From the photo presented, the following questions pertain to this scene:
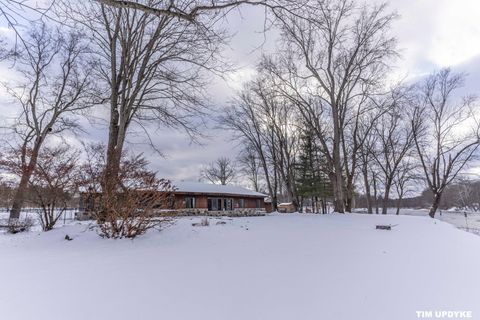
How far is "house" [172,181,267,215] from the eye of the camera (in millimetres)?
24547

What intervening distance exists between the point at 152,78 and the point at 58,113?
1011cm

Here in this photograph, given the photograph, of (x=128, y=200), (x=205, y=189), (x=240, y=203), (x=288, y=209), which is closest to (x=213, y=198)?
(x=205, y=189)

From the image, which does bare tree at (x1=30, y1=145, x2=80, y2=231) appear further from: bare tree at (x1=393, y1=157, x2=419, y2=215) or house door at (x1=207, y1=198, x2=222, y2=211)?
bare tree at (x1=393, y1=157, x2=419, y2=215)

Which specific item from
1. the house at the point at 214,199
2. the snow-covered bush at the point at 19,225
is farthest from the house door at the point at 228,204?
the snow-covered bush at the point at 19,225

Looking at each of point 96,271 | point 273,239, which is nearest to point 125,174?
point 96,271

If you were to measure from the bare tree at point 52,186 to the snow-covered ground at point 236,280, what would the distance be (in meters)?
2.90

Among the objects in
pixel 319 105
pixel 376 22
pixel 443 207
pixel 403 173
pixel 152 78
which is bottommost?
pixel 443 207

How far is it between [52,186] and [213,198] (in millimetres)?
18784

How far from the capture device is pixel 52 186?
339 inches

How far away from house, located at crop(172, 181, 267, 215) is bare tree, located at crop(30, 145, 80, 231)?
1359cm

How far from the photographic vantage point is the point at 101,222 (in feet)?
21.4

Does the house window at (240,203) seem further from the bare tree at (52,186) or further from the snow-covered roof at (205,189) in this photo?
the bare tree at (52,186)

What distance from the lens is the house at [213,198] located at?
2455 centimetres

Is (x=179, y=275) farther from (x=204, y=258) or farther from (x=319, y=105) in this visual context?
(x=319, y=105)
